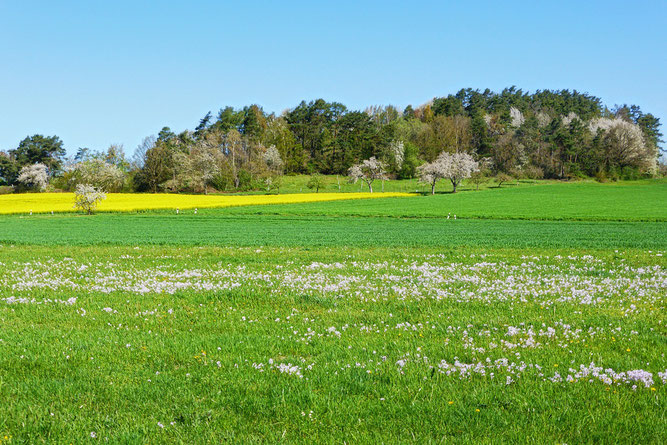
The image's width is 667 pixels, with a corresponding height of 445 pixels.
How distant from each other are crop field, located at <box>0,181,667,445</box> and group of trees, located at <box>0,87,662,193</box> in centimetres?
8475

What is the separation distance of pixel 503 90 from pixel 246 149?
334 ft

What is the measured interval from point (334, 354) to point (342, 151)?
12344cm

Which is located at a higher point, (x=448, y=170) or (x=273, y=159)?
(x=273, y=159)

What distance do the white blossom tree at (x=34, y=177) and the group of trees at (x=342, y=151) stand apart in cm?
22

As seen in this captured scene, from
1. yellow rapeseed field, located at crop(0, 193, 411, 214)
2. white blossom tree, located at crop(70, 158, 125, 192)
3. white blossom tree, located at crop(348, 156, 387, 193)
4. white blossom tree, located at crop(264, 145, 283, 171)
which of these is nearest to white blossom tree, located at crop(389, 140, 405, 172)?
white blossom tree, located at crop(348, 156, 387, 193)

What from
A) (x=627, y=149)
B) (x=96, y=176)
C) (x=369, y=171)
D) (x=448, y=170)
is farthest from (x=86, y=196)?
(x=627, y=149)

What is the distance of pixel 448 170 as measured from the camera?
94375 mm

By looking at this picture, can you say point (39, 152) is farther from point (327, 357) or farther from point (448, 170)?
point (327, 357)

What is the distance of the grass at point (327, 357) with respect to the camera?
5.02 m

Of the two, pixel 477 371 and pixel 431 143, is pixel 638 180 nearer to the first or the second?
pixel 431 143

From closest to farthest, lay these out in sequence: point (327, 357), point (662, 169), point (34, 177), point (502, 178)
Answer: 1. point (327, 357)
2. point (34, 177)
3. point (502, 178)
4. point (662, 169)

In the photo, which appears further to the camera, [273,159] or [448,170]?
[273,159]

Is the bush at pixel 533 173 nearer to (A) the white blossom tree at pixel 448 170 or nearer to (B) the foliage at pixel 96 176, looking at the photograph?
(A) the white blossom tree at pixel 448 170

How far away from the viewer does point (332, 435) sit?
190 inches
